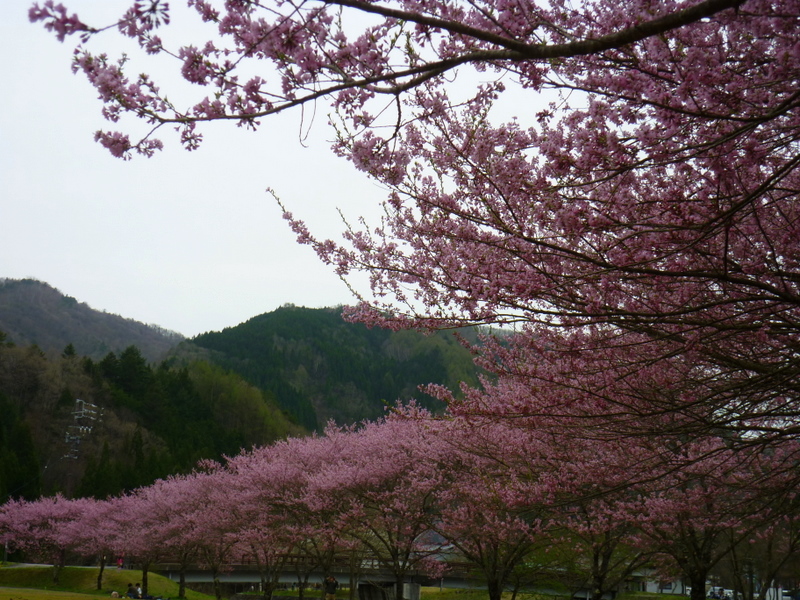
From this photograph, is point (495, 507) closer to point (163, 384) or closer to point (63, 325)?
point (163, 384)

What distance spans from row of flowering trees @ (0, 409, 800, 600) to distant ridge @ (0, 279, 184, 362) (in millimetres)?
76494

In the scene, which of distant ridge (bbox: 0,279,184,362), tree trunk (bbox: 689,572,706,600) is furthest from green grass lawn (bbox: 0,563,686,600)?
distant ridge (bbox: 0,279,184,362)

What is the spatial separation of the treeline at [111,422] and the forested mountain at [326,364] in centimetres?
1791

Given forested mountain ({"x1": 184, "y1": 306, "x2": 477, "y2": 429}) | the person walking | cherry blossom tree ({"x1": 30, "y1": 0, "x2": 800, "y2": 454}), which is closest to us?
cherry blossom tree ({"x1": 30, "y1": 0, "x2": 800, "y2": 454})

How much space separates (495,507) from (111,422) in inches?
2266

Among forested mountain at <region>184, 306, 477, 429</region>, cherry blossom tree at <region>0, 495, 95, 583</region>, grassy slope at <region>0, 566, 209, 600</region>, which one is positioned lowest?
grassy slope at <region>0, 566, 209, 600</region>

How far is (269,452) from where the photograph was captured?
2691 cm

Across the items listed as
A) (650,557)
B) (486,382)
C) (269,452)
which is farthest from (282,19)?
(269,452)

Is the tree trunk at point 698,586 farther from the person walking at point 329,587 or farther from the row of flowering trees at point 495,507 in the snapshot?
the person walking at point 329,587

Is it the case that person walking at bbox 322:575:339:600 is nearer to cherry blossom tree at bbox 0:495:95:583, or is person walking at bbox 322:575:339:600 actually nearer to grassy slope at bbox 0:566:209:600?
grassy slope at bbox 0:566:209:600

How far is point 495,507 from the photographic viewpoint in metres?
11.5

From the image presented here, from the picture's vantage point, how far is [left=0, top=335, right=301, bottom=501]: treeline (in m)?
46.5

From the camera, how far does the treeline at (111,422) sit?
153 ft

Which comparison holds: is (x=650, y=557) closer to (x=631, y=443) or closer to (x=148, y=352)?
(x=631, y=443)
